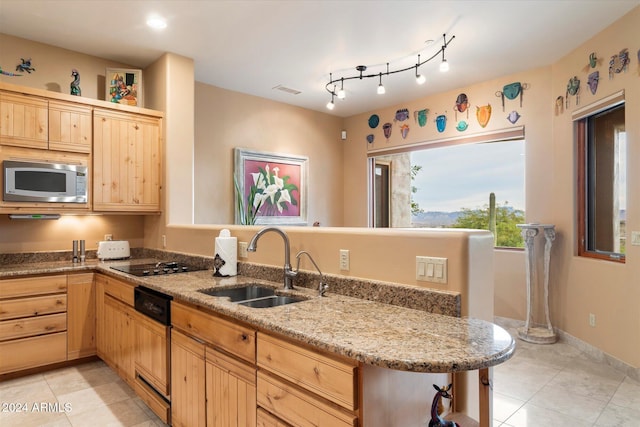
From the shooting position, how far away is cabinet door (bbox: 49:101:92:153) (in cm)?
314

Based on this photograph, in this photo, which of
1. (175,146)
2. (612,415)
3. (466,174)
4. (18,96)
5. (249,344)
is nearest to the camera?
(249,344)

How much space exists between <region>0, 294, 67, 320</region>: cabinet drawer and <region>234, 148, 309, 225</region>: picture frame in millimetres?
2086

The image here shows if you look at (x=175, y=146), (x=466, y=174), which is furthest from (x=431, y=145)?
(x=175, y=146)

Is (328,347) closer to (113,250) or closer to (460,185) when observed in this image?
(113,250)

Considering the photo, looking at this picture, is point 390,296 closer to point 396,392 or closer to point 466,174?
point 396,392

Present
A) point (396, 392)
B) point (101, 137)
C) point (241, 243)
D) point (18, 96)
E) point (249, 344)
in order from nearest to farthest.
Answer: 1. point (396, 392)
2. point (249, 344)
3. point (241, 243)
4. point (18, 96)
5. point (101, 137)

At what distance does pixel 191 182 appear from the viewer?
382cm

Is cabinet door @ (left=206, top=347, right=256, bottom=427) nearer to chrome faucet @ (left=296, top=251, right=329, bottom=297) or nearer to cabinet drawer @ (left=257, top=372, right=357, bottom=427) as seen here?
cabinet drawer @ (left=257, top=372, right=357, bottom=427)

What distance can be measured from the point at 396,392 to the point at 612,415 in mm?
2020

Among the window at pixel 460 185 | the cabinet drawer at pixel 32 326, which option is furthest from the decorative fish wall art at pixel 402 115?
the cabinet drawer at pixel 32 326

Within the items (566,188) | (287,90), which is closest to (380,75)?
(287,90)

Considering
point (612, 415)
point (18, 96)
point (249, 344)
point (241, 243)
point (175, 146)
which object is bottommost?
point (612, 415)

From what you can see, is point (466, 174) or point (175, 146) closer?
point (175, 146)

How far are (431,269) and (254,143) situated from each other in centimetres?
374
